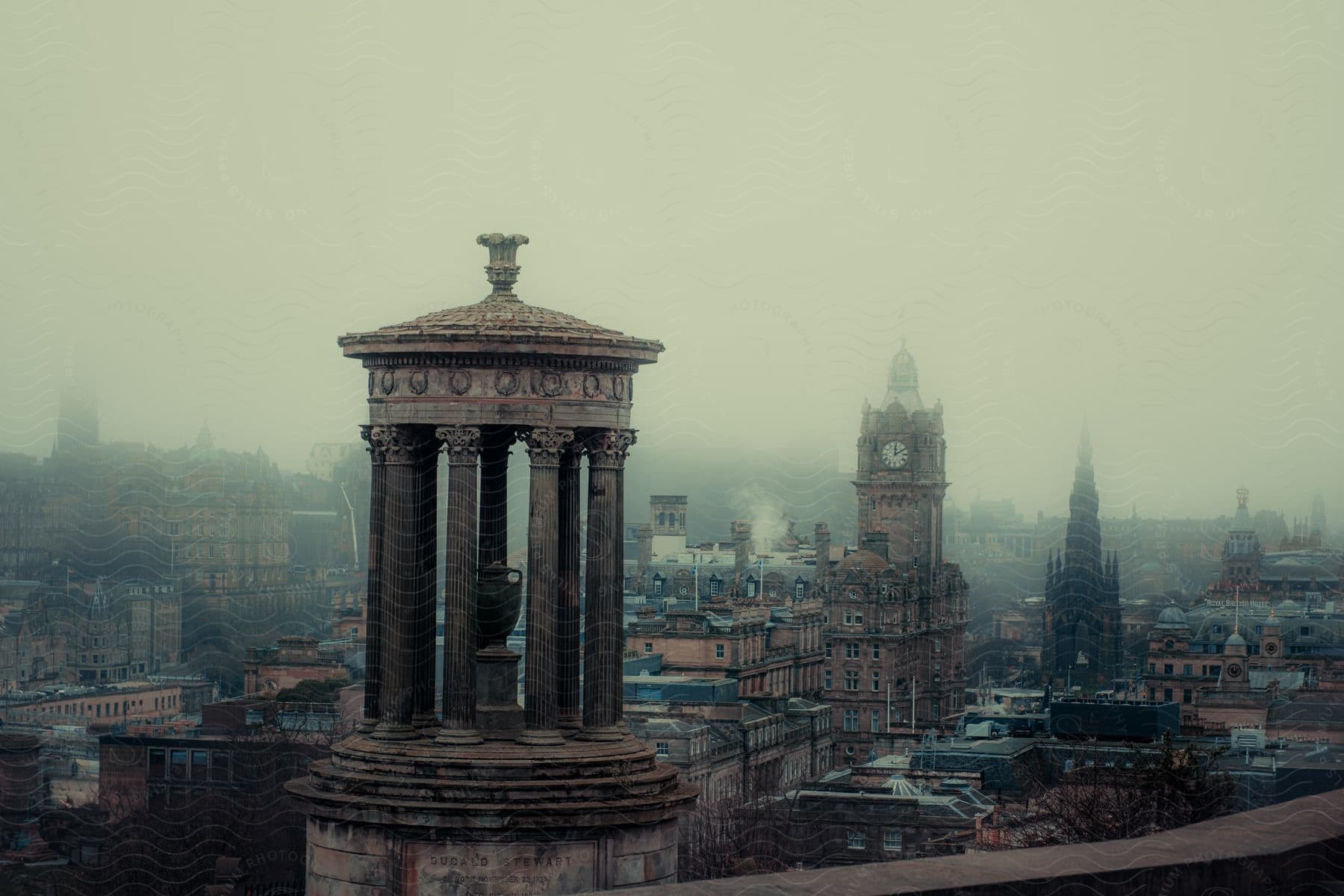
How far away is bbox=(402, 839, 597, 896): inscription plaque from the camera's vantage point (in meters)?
15.9

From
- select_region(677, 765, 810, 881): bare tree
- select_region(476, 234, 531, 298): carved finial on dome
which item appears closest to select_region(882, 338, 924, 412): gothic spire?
select_region(677, 765, 810, 881): bare tree

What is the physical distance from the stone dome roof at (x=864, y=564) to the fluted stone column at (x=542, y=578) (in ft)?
339

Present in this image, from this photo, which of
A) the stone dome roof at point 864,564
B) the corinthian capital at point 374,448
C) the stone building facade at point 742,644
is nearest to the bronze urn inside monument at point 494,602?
the corinthian capital at point 374,448

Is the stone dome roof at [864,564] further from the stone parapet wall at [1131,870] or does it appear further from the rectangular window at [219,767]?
the stone parapet wall at [1131,870]

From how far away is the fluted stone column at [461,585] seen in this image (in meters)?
16.3

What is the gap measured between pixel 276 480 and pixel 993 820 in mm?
17921

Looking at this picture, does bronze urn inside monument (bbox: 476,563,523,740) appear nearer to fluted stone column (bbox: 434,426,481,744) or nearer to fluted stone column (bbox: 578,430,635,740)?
fluted stone column (bbox: 434,426,481,744)

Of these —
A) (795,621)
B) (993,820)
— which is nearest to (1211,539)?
(993,820)

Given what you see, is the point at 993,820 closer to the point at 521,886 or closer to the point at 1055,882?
the point at 521,886

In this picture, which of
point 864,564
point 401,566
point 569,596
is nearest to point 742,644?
point 864,564

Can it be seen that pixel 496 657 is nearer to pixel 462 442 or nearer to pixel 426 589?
pixel 426 589

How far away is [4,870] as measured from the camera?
144ft

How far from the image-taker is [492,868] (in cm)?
1587

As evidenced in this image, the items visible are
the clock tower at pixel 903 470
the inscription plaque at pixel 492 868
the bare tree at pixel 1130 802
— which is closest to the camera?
the inscription plaque at pixel 492 868
